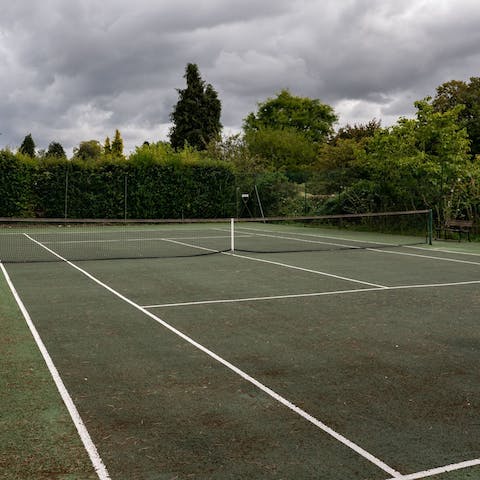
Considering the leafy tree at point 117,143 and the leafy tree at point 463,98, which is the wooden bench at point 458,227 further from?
the leafy tree at point 117,143

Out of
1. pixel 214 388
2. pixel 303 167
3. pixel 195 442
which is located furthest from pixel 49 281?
pixel 303 167

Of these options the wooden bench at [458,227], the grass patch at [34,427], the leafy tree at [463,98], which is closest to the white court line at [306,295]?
the grass patch at [34,427]

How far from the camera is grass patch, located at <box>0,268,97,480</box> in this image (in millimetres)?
3764

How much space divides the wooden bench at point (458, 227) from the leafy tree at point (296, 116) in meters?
52.8

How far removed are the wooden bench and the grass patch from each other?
58.4 feet

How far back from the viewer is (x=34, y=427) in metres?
4.41

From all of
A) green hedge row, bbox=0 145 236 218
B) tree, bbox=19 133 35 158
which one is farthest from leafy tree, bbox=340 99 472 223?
tree, bbox=19 133 35 158

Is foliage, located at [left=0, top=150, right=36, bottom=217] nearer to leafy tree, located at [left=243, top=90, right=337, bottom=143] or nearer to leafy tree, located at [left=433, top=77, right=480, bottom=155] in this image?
leafy tree, located at [left=433, top=77, right=480, bottom=155]

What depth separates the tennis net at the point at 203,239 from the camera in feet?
56.5

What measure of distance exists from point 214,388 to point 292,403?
763mm

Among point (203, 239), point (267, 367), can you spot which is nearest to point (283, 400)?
point (267, 367)

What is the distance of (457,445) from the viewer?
13.6ft

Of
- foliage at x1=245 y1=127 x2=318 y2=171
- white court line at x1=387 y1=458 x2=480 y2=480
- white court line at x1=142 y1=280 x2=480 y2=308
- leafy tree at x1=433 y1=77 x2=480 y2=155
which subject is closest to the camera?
white court line at x1=387 y1=458 x2=480 y2=480

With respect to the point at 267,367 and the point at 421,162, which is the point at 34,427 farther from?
the point at 421,162
